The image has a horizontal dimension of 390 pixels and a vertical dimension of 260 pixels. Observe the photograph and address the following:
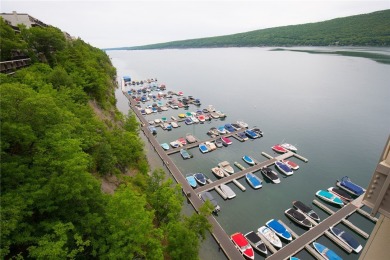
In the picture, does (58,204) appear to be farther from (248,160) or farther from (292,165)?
(292,165)

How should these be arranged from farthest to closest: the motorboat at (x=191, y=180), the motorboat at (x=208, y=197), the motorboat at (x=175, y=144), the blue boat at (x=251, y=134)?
the blue boat at (x=251, y=134), the motorboat at (x=175, y=144), the motorboat at (x=191, y=180), the motorboat at (x=208, y=197)

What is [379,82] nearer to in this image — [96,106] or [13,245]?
[96,106]

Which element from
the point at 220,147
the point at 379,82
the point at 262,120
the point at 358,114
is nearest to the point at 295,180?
the point at 220,147

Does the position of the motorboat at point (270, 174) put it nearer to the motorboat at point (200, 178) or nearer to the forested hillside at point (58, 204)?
the motorboat at point (200, 178)

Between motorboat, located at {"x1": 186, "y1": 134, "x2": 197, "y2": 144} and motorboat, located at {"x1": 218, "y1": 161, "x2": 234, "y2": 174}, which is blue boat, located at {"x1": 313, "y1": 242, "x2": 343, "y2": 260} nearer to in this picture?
motorboat, located at {"x1": 218, "y1": 161, "x2": 234, "y2": 174}

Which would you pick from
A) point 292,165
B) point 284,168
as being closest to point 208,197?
point 284,168

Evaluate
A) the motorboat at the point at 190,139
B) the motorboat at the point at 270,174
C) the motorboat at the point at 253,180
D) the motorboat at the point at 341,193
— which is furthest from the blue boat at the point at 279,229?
the motorboat at the point at 190,139
